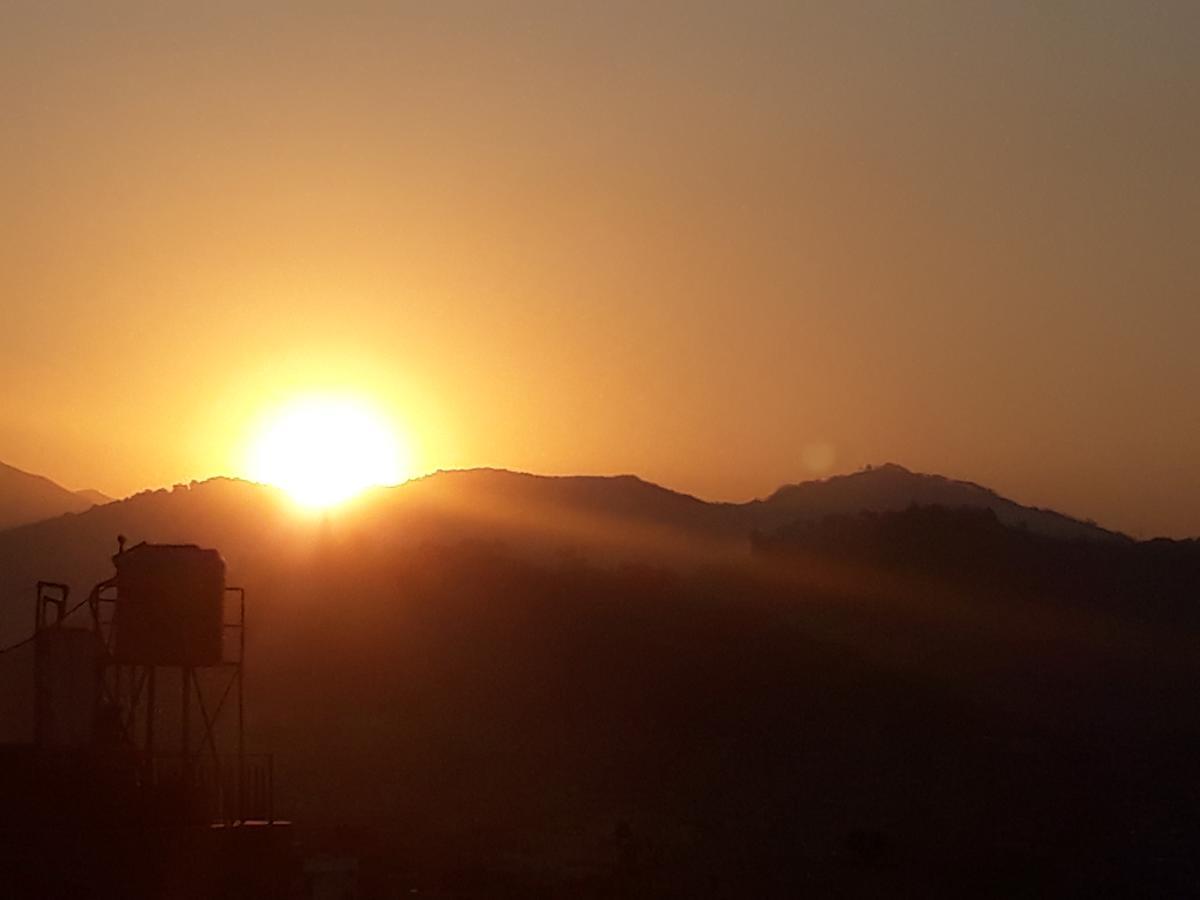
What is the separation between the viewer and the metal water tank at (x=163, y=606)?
1189 inches

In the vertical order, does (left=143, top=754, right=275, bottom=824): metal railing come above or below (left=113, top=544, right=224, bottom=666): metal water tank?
below

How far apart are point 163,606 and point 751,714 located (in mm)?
36579

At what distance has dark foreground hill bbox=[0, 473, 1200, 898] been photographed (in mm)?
49281

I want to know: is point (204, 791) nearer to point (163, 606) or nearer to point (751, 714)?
point (163, 606)

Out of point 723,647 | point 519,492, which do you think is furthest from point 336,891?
point 519,492

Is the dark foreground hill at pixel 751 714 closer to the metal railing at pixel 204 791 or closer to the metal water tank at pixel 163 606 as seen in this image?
the metal water tank at pixel 163 606

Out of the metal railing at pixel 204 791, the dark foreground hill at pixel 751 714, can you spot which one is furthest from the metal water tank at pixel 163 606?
the dark foreground hill at pixel 751 714

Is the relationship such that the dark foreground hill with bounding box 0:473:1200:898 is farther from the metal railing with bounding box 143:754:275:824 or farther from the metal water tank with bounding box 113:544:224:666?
the metal railing with bounding box 143:754:275:824

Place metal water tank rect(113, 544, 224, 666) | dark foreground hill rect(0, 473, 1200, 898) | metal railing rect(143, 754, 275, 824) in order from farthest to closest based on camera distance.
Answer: dark foreground hill rect(0, 473, 1200, 898), metal water tank rect(113, 544, 224, 666), metal railing rect(143, 754, 275, 824)

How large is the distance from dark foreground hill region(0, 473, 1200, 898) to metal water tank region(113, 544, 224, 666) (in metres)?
3.12

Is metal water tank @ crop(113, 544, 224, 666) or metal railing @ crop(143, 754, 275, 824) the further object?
metal water tank @ crop(113, 544, 224, 666)

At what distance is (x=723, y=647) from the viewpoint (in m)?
70.6

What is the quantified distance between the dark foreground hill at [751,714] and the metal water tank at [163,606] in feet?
10.2

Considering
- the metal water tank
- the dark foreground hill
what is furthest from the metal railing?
the dark foreground hill
